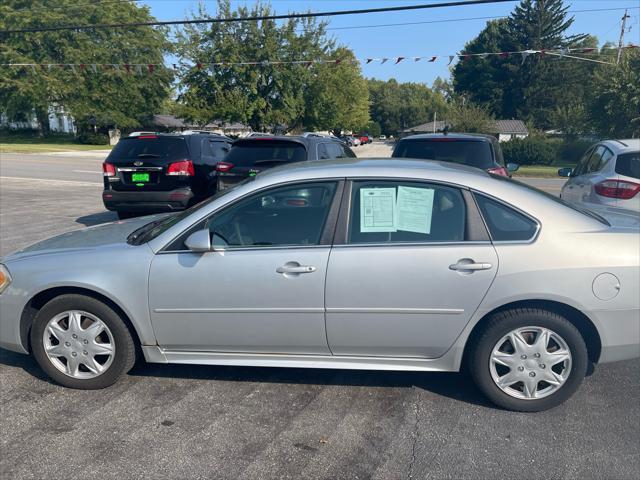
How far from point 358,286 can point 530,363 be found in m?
1.20

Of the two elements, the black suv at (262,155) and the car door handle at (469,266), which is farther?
the black suv at (262,155)

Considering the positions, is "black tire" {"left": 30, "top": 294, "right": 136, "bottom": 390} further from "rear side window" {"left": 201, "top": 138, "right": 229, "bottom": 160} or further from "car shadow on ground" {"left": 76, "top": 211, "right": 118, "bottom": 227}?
"car shadow on ground" {"left": 76, "top": 211, "right": 118, "bottom": 227}

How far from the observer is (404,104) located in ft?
366

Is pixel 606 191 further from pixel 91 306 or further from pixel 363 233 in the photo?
pixel 91 306

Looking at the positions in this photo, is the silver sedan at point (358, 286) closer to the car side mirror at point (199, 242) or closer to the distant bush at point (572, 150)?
the car side mirror at point (199, 242)

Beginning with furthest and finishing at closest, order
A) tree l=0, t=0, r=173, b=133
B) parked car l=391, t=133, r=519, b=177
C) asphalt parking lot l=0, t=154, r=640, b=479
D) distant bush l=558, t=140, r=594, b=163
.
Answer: tree l=0, t=0, r=173, b=133, distant bush l=558, t=140, r=594, b=163, parked car l=391, t=133, r=519, b=177, asphalt parking lot l=0, t=154, r=640, b=479

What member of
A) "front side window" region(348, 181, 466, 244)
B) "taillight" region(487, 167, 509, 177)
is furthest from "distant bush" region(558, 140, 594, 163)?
"front side window" region(348, 181, 466, 244)

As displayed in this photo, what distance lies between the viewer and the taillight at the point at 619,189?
19.3ft

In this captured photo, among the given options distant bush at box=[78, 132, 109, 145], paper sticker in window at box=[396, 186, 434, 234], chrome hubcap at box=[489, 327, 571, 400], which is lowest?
distant bush at box=[78, 132, 109, 145]

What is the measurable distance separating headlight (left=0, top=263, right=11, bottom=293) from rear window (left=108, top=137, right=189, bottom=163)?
5.18 meters

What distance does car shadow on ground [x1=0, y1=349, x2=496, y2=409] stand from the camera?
3.79m

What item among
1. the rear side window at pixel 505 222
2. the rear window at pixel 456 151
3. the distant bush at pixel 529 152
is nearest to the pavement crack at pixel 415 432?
the rear side window at pixel 505 222

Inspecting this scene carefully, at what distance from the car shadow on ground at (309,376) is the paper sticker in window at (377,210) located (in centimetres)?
119

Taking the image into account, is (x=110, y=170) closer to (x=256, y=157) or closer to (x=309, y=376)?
(x=256, y=157)
